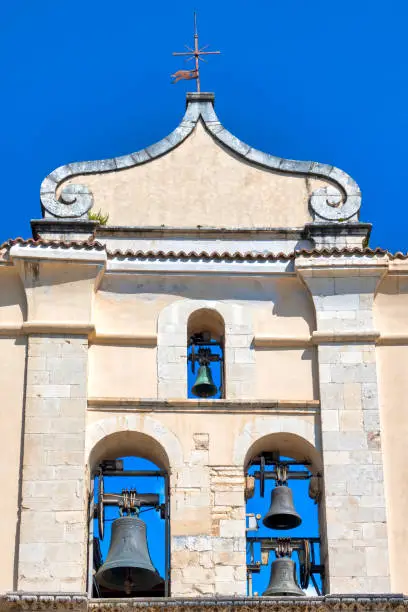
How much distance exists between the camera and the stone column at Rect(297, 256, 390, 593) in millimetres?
19625

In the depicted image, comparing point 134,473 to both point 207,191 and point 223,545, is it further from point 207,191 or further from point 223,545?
point 207,191

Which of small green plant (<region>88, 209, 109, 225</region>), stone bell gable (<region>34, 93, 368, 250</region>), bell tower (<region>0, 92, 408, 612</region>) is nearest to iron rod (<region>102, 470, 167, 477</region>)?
bell tower (<region>0, 92, 408, 612</region>)

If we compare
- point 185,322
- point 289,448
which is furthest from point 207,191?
point 289,448

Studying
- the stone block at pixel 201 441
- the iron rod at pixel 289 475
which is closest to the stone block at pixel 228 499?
the stone block at pixel 201 441

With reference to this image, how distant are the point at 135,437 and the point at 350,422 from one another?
2.15 m

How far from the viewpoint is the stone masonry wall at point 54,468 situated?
63.6 feet

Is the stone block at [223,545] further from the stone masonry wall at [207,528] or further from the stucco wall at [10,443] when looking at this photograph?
the stucco wall at [10,443]

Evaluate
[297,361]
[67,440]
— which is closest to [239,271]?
[297,361]

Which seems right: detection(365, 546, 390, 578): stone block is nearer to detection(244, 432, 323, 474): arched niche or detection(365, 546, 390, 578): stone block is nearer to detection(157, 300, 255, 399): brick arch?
detection(244, 432, 323, 474): arched niche

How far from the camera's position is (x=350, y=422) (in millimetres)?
20391

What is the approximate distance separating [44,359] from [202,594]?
3.01 metres

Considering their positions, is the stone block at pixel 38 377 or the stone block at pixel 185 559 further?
the stone block at pixel 38 377

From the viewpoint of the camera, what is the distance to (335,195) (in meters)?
22.0

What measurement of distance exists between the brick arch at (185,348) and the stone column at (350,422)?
2.39 ft
